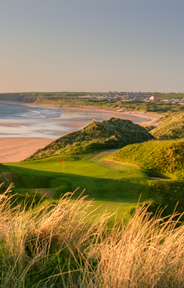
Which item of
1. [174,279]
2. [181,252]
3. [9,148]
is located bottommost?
[9,148]

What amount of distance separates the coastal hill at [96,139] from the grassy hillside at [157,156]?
4859 millimetres

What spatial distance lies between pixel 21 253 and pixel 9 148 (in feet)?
92.6

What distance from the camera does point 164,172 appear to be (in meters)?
13.3

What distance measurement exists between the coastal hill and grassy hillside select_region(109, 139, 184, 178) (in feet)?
15.9

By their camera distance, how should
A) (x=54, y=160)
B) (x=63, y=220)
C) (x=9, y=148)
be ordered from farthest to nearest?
(x=9, y=148) → (x=54, y=160) → (x=63, y=220)

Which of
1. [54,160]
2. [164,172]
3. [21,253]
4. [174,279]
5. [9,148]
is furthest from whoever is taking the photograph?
[9,148]

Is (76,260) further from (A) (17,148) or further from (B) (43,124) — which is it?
(B) (43,124)

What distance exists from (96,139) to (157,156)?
29.1ft

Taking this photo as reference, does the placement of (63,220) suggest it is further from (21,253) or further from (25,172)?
(25,172)

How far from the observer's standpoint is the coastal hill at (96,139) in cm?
2081

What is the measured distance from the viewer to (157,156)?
555 inches

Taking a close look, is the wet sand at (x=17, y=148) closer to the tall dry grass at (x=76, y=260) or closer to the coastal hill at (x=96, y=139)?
the coastal hill at (x=96, y=139)

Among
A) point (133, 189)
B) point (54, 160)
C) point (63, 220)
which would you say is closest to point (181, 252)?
point (63, 220)

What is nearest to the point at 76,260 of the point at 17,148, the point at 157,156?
the point at 157,156
